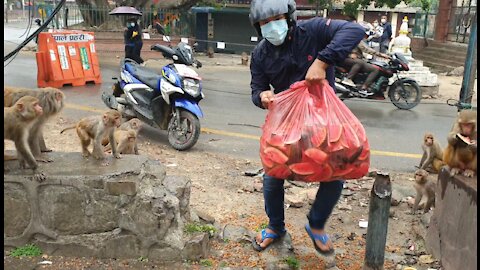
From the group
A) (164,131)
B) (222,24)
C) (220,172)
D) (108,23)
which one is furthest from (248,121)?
(222,24)

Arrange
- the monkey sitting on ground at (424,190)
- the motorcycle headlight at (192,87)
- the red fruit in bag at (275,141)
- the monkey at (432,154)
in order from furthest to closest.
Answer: the motorcycle headlight at (192,87) < the monkey at (432,154) < the monkey sitting on ground at (424,190) < the red fruit in bag at (275,141)

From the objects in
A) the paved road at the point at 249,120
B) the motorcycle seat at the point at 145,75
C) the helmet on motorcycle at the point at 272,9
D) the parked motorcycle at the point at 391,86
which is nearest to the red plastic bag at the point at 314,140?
the helmet on motorcycle at the point at 272,9

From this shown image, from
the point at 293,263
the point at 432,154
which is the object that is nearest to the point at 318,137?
the point at 293,263

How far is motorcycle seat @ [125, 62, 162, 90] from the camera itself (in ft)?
22.0

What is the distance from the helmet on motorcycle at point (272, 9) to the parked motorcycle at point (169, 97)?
3.36 m

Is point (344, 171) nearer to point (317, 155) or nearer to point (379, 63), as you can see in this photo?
point (317, 155)

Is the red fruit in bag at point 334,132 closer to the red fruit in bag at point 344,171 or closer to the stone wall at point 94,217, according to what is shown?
the red fruit in bag at point 344,171

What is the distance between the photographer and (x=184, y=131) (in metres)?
6.27

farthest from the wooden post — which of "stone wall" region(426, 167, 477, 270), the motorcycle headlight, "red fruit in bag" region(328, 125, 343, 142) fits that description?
the motorcycle headlight

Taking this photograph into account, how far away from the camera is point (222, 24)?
896 inches

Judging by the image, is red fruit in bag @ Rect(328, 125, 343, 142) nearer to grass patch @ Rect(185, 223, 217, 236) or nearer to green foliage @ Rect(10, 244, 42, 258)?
grass patch @ Rect(185, 223, 217, 236)

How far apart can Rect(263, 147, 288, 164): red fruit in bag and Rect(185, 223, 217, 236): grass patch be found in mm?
1014

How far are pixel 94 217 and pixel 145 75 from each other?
4017 mm

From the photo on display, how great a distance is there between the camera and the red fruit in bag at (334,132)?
2.65m
